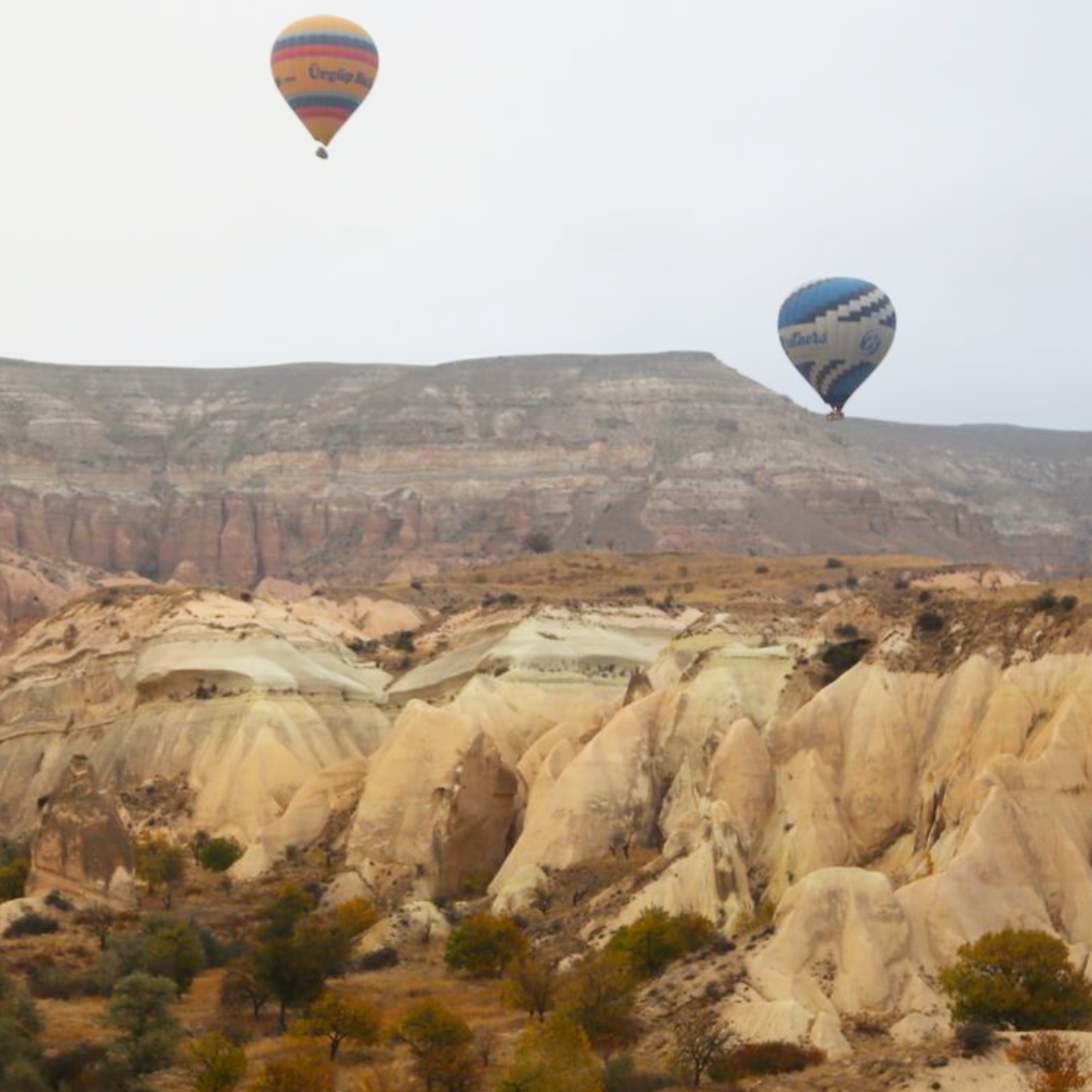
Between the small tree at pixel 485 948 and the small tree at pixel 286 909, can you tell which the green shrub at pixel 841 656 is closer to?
the small tree at pixel 485 948

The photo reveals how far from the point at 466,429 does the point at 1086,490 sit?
1952 inches

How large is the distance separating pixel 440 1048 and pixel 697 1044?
13.6ft

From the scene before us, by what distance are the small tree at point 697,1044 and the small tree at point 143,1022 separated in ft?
25.4

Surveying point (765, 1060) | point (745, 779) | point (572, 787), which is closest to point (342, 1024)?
point (765, 1060)

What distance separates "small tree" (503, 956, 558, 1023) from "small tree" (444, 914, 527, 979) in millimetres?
2627

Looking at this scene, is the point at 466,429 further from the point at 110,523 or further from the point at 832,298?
the point at 832,298

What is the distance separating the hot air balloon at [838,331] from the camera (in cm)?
7175

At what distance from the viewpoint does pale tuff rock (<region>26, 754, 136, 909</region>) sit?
Answer: 54688 millimetres

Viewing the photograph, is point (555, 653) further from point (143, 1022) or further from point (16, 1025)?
point (16, 1025)

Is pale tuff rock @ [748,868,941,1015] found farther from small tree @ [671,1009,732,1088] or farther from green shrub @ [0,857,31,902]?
green shrub @ [0,857,31,902]

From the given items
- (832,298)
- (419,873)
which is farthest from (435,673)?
(419,873)

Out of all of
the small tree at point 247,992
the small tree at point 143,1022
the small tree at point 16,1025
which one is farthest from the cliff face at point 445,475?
the small tree at point 143,1022

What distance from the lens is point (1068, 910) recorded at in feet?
142

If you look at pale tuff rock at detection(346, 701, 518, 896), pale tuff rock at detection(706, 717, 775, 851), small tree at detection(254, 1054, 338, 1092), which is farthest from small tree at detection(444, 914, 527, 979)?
pale tuff rock at detection(346, 701, 518, 896)
